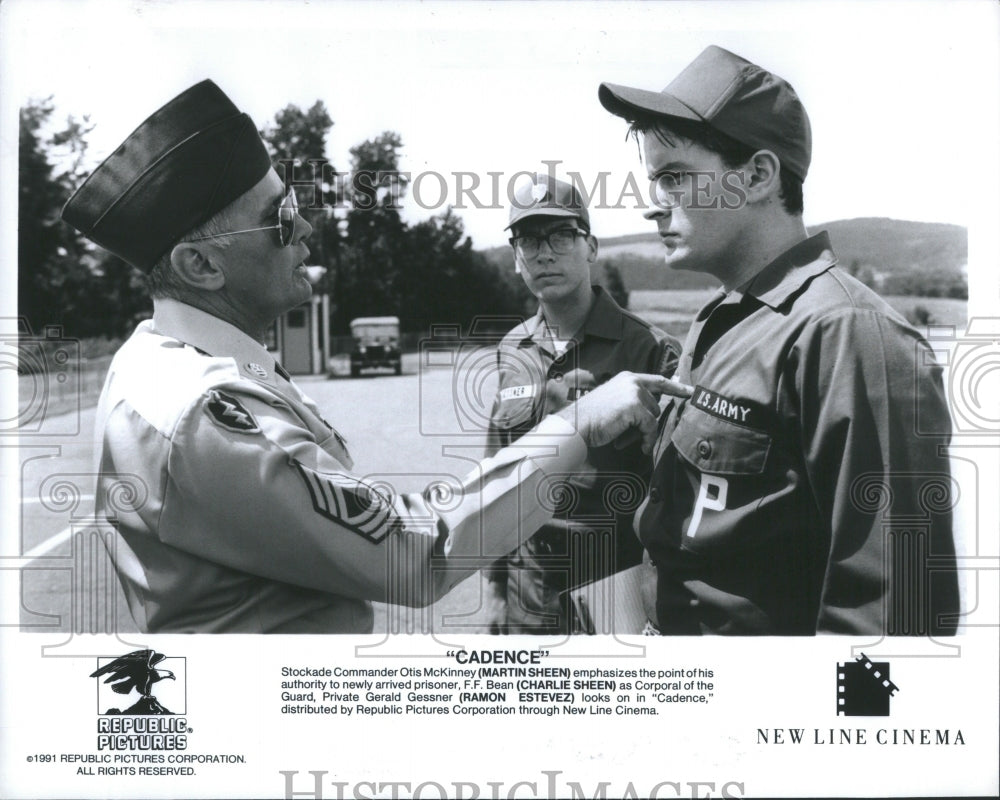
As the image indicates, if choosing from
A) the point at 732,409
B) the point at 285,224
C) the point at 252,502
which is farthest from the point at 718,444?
the point at 285,224

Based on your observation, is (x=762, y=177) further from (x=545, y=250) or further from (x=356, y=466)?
(x=356, y=466)

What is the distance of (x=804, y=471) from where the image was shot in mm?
2076

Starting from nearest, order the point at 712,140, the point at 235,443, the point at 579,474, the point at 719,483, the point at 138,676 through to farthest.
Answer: the point at 235,443 < the point at 719,483 < the point at 712,140 < the point at 579,474 < the point at 138,676

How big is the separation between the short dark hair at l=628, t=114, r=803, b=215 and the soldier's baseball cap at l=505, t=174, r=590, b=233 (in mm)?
214

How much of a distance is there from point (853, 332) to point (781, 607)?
68 centimetres

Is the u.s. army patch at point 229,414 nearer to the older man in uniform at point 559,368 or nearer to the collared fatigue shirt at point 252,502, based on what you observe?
the collared fatigue shirt at point 252,502

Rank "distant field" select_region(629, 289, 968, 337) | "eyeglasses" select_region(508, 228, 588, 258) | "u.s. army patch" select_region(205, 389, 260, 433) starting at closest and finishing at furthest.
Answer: "u.s. army patch" select_region(205, 389, 260, 433), "distant field" select_region(629, 289, 968, 337), "eyeglasses" select_region(508, 228, 588, 258)

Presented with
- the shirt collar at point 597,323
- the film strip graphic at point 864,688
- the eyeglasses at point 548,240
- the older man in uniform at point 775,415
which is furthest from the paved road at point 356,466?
the film strip graphic at point 864,688

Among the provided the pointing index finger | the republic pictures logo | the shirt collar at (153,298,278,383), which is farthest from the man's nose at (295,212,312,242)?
the republic pictures logo

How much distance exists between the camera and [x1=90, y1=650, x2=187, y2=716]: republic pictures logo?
2.49 m

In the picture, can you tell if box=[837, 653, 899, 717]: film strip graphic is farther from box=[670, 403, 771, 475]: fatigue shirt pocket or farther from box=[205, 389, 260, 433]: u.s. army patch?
box=[205, 389, 260, 433]: u.s. army patch

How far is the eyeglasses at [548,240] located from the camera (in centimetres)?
251

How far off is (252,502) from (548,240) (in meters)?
1.03

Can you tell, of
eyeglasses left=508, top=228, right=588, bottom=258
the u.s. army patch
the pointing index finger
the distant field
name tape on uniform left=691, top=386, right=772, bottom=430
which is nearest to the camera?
the u.s. army patch
